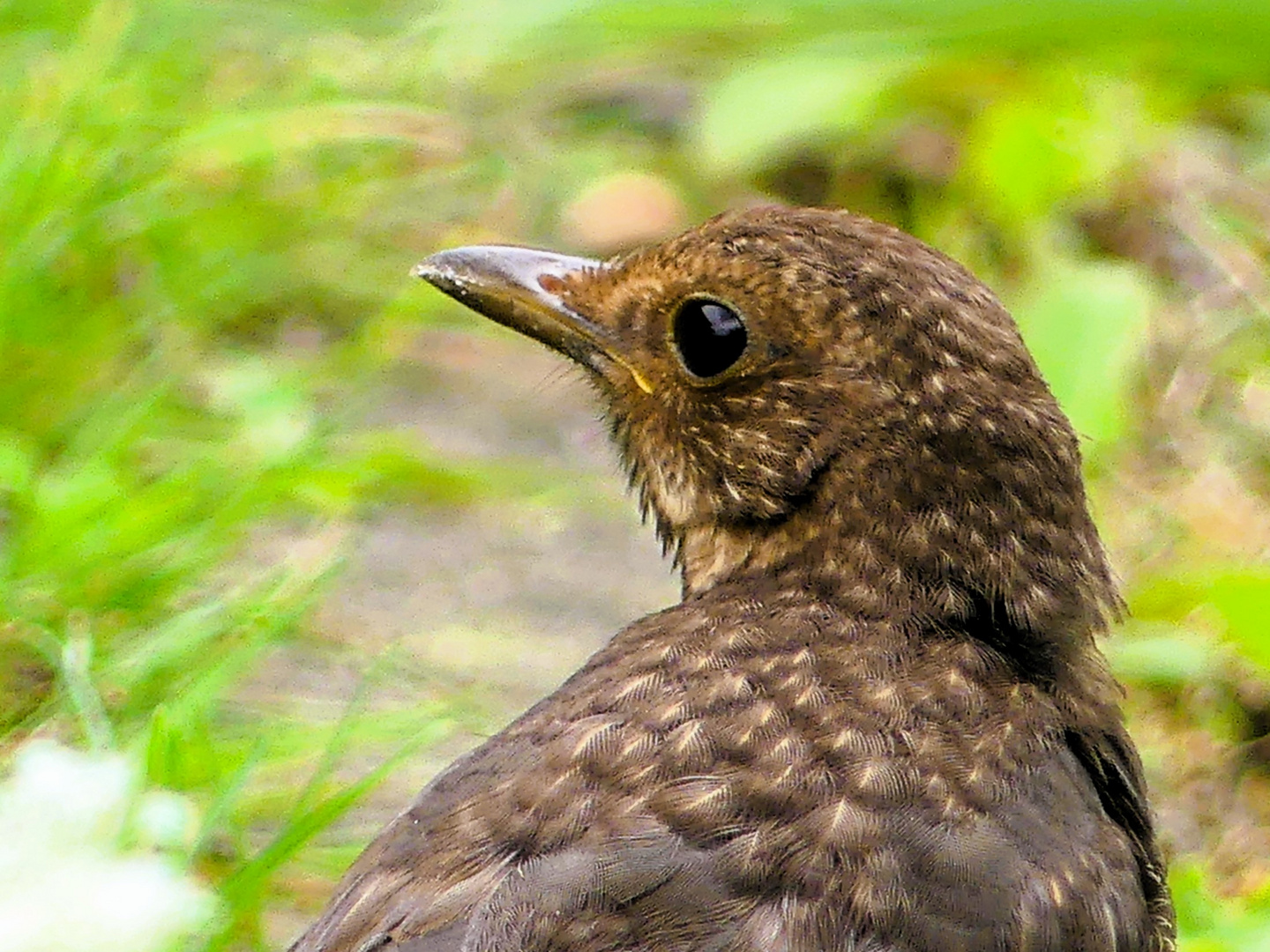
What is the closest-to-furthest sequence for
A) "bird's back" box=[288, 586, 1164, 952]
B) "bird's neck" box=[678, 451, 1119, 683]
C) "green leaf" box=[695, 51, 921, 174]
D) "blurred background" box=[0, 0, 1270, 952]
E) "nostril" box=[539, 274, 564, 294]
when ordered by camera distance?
"bird's back" box=[288, 586, 1164, 952]
"bird's neck" box=[678, 451, 1119, 683]
"blurred background" box=[0, 0, 1270, 952]
"nostril" box=[539, 274, 564, 294]
"green leaf" box=[695, 51, 921, 174]

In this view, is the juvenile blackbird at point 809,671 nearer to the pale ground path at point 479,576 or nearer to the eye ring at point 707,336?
the eye ring at point 707,336

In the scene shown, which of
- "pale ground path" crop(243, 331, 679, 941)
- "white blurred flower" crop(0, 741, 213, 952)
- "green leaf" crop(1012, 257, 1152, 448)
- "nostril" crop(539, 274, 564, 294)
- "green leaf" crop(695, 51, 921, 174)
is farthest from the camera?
"green leaf" crop(695, 51, 921, 174)

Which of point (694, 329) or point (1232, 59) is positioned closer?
point (694, 329)

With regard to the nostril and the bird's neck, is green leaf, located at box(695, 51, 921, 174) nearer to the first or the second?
the nostril

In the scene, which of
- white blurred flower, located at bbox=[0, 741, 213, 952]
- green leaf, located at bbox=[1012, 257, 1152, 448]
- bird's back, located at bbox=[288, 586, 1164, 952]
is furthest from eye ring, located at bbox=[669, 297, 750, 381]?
green leaf, located at bbox=[1012, 257, 1152, 448]

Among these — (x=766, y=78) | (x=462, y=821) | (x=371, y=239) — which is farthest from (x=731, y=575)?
(x=766, y=78)

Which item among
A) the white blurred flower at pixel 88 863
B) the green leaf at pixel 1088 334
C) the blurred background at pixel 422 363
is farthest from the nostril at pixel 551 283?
the green leaf at pixel 1088 334

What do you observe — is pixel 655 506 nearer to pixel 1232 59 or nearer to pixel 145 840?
pixel 145 840
